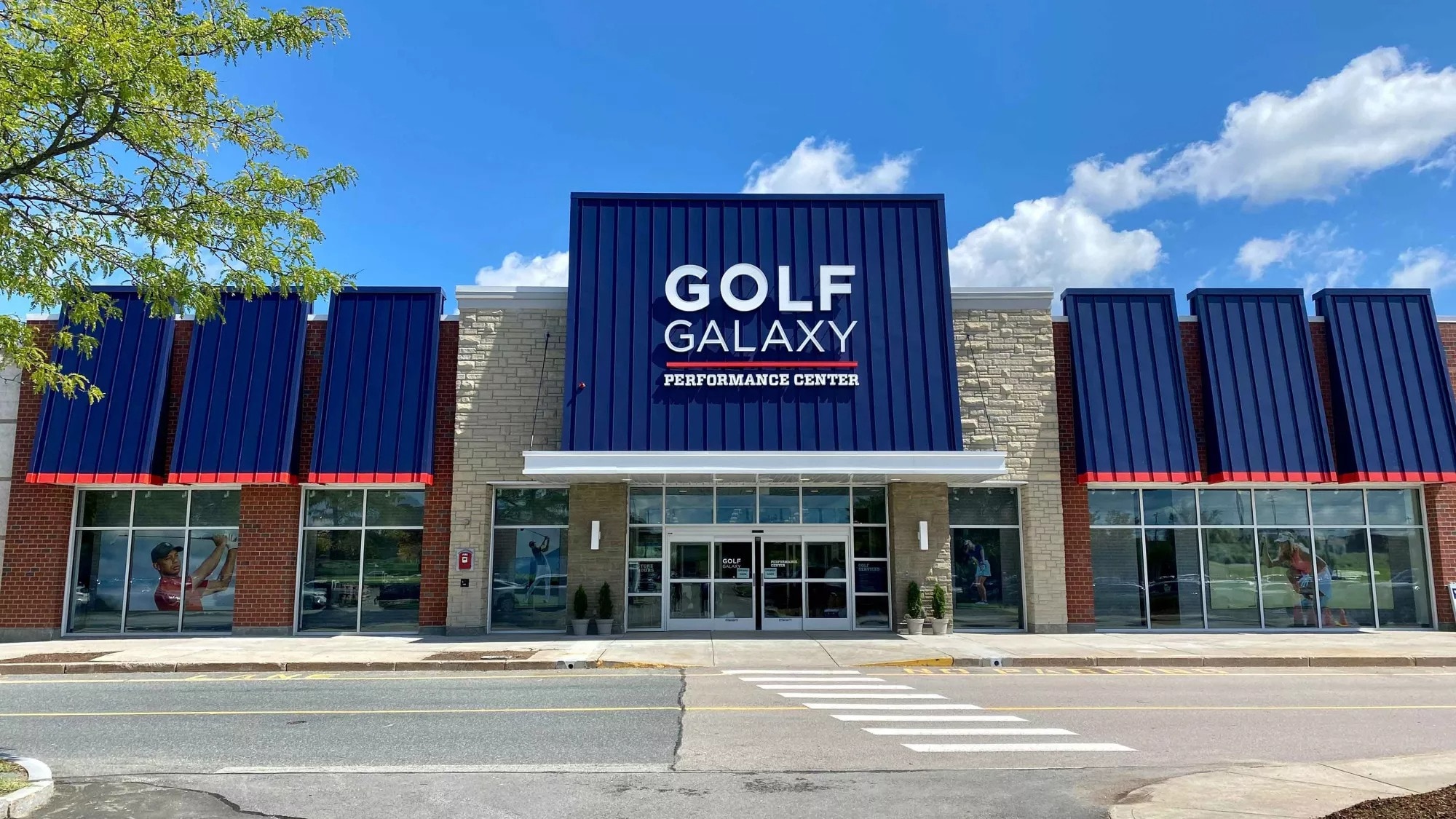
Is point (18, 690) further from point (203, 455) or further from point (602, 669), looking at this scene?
point (602, 669)

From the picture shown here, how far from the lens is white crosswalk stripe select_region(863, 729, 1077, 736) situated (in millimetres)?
9578

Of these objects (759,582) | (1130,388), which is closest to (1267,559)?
(1130,388)

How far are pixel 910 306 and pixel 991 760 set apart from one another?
41.2ft

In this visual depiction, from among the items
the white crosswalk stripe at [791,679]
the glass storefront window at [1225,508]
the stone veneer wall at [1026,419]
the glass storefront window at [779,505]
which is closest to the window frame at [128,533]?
the glass storefront window at [779,505]

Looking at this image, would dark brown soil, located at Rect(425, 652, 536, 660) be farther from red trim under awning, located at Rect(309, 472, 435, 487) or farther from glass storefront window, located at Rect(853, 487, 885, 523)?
glass storefront window, located at Rect(853, 487, 885, 523)

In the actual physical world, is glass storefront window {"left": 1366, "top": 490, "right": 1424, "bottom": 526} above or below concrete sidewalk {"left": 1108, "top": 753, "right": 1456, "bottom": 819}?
above

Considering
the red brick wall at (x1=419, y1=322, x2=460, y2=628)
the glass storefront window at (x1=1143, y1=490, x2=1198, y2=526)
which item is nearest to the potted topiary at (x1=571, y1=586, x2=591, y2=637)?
the red brick wall at (x1=419, y1=322, x2=460, y2=628)

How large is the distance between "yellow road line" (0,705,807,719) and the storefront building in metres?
8.16

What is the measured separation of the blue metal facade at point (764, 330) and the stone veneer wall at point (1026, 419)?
153cm

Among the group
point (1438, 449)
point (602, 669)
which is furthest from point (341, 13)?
point (1438, 449)

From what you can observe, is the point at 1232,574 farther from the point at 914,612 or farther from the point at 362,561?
the point at 362,561

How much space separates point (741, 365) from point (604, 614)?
5.64m

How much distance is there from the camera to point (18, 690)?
13289 mm

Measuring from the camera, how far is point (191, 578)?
66.7 ft
